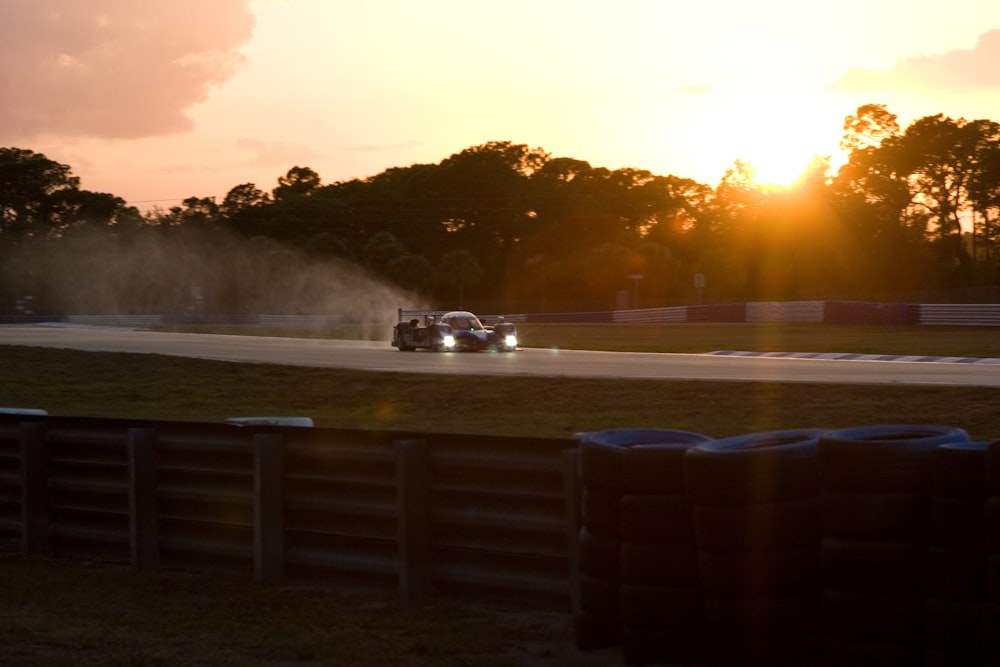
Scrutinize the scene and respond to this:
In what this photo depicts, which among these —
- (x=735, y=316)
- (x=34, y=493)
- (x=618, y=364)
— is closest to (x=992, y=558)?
(x=34, y=493)

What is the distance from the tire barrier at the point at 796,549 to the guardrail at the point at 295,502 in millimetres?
740

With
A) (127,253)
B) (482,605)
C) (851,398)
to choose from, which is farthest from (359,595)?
(127,253)

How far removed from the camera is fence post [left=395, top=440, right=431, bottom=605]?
7473 mm

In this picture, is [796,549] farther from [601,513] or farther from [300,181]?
[300,181]

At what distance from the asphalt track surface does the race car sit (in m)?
0.58

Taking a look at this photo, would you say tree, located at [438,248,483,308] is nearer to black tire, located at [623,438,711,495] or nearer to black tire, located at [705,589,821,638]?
black tire, located at [623,438,711,495]

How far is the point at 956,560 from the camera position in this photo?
536 centimetres

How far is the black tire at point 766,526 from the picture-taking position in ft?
19.2

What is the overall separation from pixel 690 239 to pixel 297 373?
104 meters

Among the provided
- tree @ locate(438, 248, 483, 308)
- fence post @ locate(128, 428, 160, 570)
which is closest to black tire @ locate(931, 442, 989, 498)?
fence post @ locate(128, 428, 160, 570)

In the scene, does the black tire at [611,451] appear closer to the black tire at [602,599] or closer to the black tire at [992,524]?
the black tire at [602,599]

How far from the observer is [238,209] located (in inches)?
4870

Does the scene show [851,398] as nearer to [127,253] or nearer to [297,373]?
[297,373]

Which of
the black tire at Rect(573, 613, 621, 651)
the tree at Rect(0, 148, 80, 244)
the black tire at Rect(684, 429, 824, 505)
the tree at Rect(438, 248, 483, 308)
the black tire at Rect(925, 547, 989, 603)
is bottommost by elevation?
the black tire at Rect(573, 613, 621, 651)
